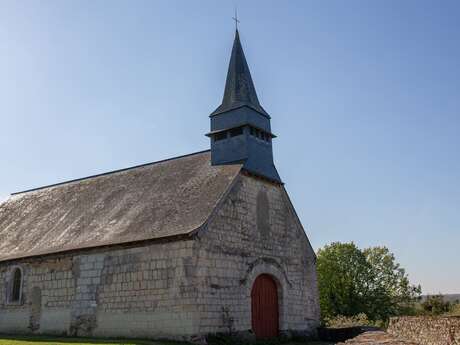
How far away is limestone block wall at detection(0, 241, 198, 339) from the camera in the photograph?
14.5 meters

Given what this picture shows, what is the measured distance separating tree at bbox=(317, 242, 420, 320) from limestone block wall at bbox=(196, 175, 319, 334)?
2049 centimetres

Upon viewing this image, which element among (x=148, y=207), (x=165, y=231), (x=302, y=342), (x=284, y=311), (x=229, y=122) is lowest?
(x=302, y=342)

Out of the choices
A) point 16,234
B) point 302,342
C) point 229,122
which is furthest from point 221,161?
point 16,234

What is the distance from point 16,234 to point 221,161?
983 centimetres

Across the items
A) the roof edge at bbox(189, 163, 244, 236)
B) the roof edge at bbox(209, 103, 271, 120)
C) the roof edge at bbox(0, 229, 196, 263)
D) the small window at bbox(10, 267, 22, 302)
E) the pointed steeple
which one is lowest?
the small window at bbox(10, 267, 22, 302)

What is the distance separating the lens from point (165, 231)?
49.8 feet

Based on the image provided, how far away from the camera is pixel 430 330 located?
1106 centimetres

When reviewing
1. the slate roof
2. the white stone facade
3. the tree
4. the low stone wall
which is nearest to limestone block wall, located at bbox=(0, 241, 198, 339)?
the white stone facade

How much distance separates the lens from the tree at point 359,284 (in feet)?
130

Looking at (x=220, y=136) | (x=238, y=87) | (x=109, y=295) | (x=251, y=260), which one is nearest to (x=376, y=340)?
(x=251, y=260)

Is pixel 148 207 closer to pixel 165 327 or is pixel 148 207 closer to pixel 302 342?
pixel 165 327

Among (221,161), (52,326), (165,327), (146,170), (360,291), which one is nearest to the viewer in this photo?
(165,327)

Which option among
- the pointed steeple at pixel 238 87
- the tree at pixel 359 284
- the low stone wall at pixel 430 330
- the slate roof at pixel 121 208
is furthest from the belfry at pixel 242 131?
the tree at pixel 359 284

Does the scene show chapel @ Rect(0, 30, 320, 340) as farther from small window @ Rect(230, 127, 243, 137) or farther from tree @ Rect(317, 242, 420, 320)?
tree @ Rect(317, 242, 420, 320)
